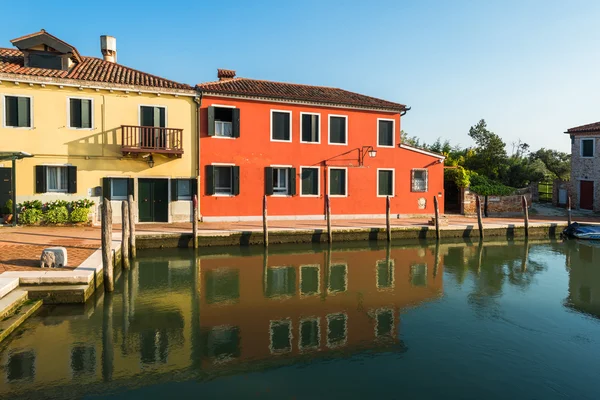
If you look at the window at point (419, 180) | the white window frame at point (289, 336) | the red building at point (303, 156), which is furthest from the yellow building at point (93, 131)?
the window at point (419, 180)

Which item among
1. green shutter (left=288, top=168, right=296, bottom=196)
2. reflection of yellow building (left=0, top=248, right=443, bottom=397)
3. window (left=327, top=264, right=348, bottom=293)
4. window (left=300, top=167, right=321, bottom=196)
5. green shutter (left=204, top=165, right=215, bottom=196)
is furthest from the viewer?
window (left=300, top=167, right=321, bottom=196)

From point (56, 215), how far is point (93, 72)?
5.71 m

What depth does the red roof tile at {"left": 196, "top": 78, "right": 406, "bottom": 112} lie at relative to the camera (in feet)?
58.5

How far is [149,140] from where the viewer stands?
1647cm

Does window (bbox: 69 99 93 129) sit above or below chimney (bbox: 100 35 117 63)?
below

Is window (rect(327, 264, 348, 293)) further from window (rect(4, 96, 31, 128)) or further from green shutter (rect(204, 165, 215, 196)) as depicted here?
window (rect(4, 96, 31, 128))

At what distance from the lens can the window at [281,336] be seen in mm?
6967

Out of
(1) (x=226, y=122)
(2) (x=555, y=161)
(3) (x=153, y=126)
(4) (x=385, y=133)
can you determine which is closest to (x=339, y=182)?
(4) (x=385, y=133)

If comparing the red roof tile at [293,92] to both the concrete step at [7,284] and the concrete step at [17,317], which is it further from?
the concrete step at [17,317]

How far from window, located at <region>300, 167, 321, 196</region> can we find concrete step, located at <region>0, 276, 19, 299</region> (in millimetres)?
12520

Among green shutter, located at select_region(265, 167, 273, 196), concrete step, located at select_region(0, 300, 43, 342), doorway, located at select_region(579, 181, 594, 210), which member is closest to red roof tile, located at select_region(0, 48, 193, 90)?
green shutter, located at select_region(265, 167, 273, 196)

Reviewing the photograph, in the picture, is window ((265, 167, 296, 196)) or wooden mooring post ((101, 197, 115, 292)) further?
window ((265, 167, 296, 196))

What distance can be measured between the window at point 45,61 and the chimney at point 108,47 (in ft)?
12.4

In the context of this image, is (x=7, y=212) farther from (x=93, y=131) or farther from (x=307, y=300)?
(x=307, y=300)
